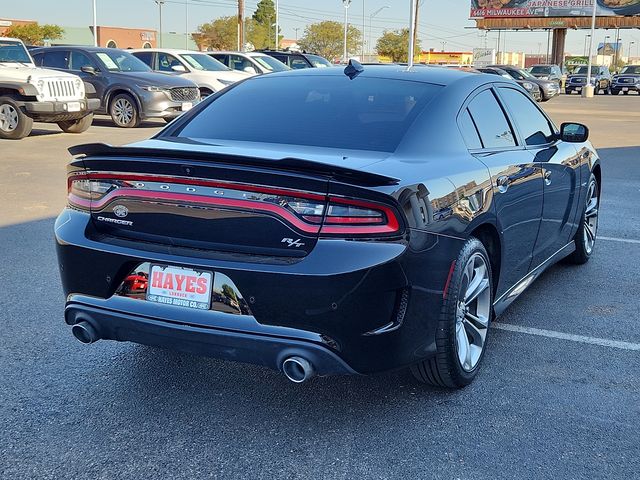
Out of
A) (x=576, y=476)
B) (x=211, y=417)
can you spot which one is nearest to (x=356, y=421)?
(x=211, y=417)

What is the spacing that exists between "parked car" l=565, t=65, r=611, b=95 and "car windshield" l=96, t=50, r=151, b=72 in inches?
1315

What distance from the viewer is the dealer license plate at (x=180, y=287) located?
10.5ft

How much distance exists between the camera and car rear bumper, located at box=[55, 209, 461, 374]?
3.05 metres

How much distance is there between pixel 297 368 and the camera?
3123 mm

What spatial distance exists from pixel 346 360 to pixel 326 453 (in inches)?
15.4

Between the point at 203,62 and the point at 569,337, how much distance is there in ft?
58.0

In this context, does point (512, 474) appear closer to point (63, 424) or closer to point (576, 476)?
point (576, 476)

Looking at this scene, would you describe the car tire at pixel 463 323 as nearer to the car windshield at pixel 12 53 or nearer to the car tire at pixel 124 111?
the car windshield at pixel 12 53

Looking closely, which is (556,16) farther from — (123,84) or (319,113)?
(319,113)

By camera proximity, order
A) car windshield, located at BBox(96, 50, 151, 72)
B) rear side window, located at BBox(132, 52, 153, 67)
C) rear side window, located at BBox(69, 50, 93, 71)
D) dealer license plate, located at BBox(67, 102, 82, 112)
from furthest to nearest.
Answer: rear side window, located at BBox(132, 52, 153, 67) → rear side window, located at BBox(69, 50, 93, 71) → car windshield, located at BBox(96, 50, 151, 72) → dealer license plate, located at BBox(67, 102, 82, 112)

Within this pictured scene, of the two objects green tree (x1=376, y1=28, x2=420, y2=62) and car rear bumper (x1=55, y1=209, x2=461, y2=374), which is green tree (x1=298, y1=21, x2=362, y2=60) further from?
car rear bumper (x1=55, y1=209, x2=461, y2=374)

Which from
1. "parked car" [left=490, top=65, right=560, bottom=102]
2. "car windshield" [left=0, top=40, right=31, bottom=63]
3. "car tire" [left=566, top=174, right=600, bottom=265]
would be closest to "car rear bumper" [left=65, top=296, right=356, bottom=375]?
"car tire" [left=566, top=174, right=600, bottom=265]

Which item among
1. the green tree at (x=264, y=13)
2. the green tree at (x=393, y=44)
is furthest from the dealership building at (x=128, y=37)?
the green tree at (x=393, y=44)

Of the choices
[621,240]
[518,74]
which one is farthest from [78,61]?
[518,74]
